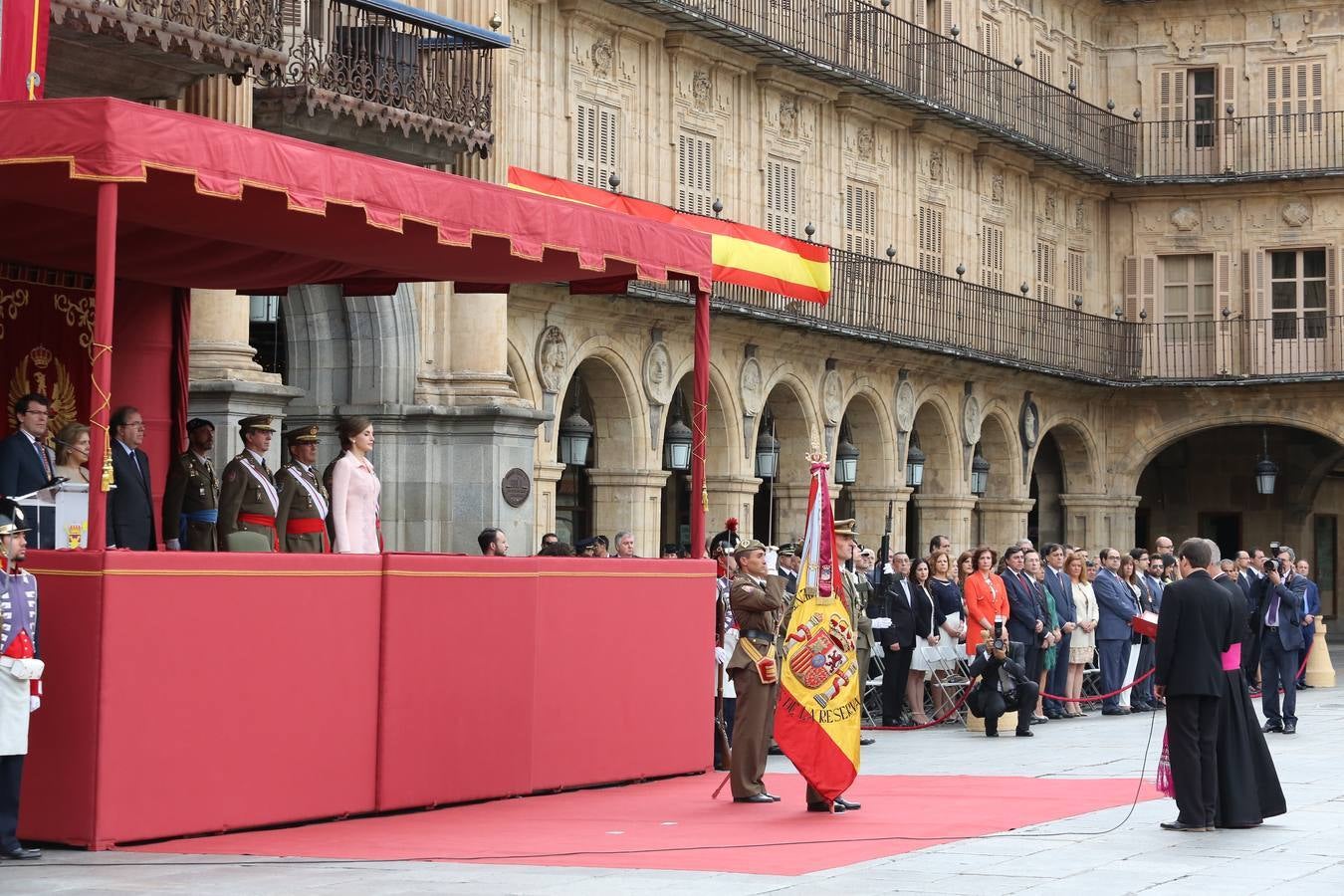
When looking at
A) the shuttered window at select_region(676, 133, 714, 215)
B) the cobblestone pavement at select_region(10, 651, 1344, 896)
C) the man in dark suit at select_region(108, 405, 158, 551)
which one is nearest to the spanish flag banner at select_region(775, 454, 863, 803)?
the cobblestone pavement at select_region(10, 651, 1344, 896)

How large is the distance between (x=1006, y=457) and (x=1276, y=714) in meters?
17.2

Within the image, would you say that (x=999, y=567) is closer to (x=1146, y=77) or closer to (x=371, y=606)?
(x=371, y=606)

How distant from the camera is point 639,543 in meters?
26.6

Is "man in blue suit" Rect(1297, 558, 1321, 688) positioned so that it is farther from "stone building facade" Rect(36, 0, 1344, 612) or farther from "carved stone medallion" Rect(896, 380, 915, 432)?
"carved stone medallion" Rect(896, 380, 915, 432)

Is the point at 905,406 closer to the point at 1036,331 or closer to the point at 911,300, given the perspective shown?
the point at 911,300

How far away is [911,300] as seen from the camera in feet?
106

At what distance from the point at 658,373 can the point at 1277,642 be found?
9321 mm

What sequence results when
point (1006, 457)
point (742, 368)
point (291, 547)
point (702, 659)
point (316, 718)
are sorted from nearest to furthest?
1. point (316, 718)
2. point (291, 547)
3. point (702, 659)
4. point (742, 368)
5. point (1006, 457)

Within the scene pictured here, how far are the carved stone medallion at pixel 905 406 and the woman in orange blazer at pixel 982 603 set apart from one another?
44.3ft

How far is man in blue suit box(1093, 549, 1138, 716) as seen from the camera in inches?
862

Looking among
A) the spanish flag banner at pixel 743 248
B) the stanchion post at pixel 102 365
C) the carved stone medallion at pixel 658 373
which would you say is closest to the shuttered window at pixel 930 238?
the spanish flag banner at pixel 743 248

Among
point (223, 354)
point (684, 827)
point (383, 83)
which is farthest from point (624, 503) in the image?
point (684, 827)

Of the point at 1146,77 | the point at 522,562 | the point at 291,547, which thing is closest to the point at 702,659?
the point at 522,562

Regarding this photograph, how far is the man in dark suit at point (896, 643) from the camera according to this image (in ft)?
64.6
